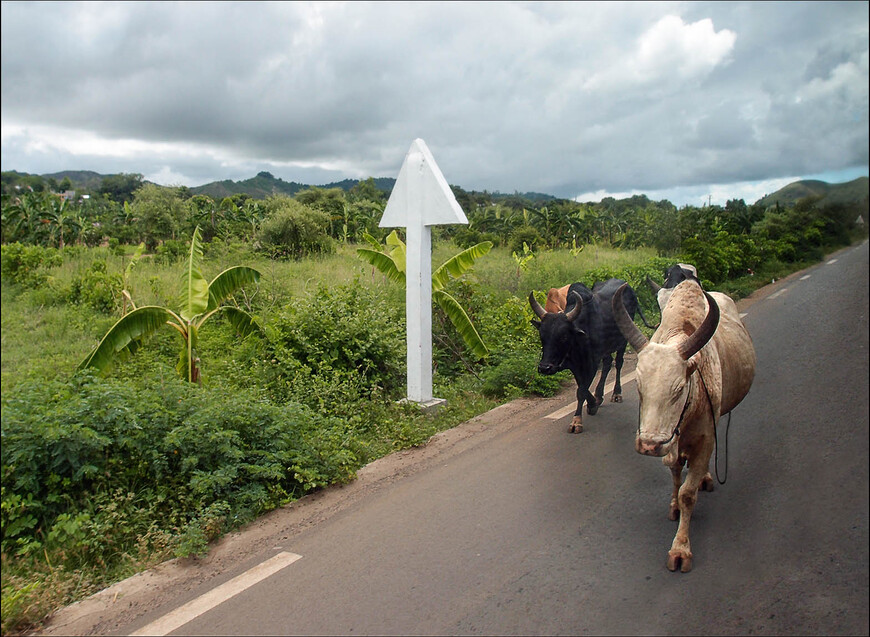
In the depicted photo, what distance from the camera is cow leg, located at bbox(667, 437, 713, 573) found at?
11.0 ft

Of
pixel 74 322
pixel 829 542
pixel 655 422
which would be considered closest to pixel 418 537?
pixel 655 422

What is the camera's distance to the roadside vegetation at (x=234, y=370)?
3.71 meters

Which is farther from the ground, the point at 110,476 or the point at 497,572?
the point at 110,476

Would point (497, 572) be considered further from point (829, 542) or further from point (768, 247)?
point (768, 247)

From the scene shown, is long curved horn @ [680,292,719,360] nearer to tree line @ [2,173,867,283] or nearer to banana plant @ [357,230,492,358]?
tree line @ [2,173,867,283]

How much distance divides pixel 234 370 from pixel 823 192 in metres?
5.53

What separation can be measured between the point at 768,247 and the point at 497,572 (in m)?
2.50

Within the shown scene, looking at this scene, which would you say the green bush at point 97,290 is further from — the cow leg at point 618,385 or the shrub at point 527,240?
the shrub at point 527,240

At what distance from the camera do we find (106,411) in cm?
415

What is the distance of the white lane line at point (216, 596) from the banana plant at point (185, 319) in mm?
2909

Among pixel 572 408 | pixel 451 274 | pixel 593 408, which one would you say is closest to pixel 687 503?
pixel 593 408

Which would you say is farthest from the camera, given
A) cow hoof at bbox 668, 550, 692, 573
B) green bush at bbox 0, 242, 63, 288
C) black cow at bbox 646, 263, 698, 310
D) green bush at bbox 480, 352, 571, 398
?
green bush at bbox 480, 352, 571, 398

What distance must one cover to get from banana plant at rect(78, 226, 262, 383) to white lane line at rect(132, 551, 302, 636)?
291cm

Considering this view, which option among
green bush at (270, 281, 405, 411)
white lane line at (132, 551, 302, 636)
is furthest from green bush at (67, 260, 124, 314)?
white lane line at (132, 551, 302, 636)
